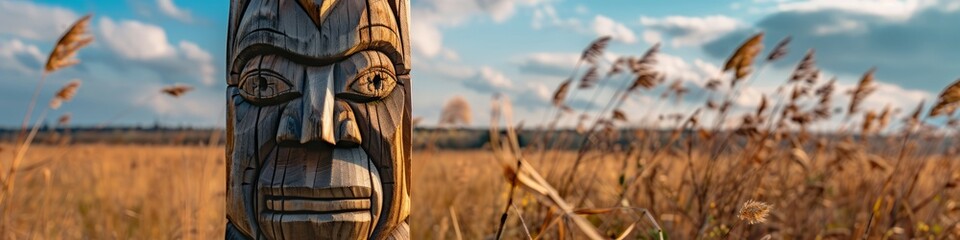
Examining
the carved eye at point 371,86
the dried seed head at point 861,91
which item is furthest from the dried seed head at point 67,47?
the dried seed head at point 861,91

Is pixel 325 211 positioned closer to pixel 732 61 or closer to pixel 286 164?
pixel 286 164

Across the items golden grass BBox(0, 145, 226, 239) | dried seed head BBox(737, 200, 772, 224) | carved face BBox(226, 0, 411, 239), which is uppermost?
carved face BBox(226, 0, 411, 239)

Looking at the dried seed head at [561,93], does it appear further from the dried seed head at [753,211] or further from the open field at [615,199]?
the dried seed head at [753,211]

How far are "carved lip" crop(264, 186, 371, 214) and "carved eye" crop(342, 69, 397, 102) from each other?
1.03 ft

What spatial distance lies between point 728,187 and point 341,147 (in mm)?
2536

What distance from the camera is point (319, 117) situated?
2.48 meters

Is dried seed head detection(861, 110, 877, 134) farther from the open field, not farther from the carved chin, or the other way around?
the carved chin

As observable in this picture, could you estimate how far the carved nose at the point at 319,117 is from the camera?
8.16ft

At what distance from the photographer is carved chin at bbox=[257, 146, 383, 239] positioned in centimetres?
254

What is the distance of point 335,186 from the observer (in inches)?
99.8

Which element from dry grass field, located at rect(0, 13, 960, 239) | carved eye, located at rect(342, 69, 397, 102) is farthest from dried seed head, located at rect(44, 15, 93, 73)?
carved eye, located at rect(342, 69, 397, 102)

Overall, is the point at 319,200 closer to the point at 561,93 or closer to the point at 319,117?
the point at 319,117

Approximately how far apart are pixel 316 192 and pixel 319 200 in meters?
0.04

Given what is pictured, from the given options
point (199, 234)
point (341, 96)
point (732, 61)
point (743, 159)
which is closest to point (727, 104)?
point (743, 159)
